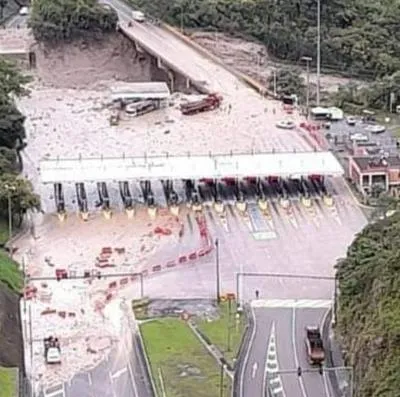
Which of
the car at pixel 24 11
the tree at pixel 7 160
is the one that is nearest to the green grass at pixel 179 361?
the tree at pixel 7 160

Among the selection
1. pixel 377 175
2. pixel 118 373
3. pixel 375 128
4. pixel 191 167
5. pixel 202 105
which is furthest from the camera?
pixel 202 105

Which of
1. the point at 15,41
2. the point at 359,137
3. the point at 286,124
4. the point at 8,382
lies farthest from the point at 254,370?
the point at 15,41

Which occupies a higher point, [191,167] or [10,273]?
[191,167]

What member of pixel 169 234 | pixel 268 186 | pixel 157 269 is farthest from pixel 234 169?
pixel 157 269

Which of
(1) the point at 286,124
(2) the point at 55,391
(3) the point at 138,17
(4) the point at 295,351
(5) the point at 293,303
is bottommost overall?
(2) the point at 55,391

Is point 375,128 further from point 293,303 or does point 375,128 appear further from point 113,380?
point 113,380

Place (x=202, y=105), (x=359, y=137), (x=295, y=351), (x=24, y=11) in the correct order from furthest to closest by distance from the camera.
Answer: (x=24, y=11), (x=202, y=105), (x=359, y=137), (x=295, y=351)

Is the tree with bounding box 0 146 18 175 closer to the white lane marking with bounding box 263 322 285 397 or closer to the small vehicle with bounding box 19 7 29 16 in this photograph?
the white lane marking with bounding box 263 322 285 397
